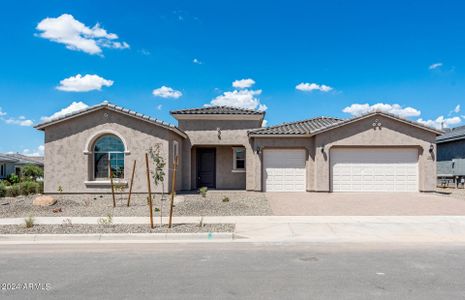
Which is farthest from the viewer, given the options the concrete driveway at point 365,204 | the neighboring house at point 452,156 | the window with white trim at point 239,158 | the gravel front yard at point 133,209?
the neighboring house at point 452,156

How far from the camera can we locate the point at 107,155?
63.8 feet

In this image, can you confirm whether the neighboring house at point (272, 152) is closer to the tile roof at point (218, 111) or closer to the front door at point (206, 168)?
the tile roof at point (218, 111)

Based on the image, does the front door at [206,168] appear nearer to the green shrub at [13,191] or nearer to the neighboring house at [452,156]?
the green shrub at [13,191]

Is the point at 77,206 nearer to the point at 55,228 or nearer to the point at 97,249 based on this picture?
the point at 55,228

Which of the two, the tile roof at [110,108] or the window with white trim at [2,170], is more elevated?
A: the tile roof at [110,108]

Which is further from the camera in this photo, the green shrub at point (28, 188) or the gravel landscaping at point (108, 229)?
the green shrub at point (28, 188)

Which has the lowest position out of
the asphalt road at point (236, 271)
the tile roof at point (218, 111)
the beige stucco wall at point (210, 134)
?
the asphalt road at point (236, 271)

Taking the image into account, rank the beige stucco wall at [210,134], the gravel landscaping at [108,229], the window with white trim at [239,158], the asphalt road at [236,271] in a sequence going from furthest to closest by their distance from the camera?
the window with white trim at [239,158]
the beige stucco wall at [210,134]
the gravel landscaping at [108,229]
the asphalt road at [236,271]

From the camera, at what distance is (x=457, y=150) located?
93.2 ft

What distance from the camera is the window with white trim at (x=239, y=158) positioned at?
23.4 metres

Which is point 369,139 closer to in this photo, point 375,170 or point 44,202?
point 375,170

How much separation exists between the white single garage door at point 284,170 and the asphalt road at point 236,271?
11655mm

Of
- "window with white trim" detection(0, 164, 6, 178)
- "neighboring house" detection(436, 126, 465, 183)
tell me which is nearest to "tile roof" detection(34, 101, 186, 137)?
"neighboring house" detection(436, 126, 465, 183)

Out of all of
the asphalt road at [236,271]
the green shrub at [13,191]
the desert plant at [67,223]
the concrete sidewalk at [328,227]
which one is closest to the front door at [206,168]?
the green shrub at [13,191]
